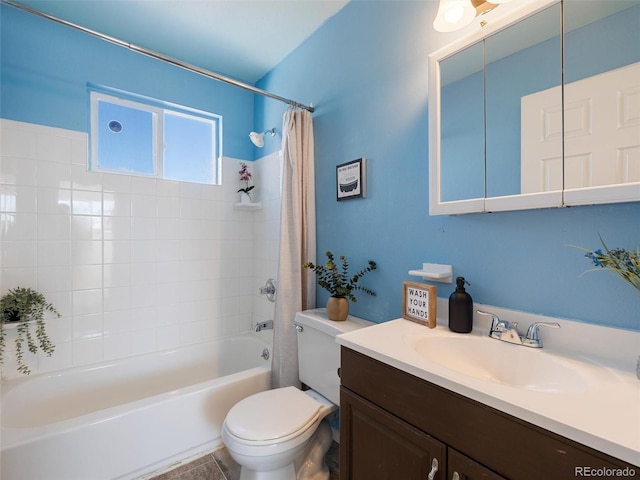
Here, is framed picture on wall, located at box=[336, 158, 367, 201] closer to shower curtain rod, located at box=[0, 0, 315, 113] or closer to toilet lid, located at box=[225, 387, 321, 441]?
shower curtain rod, located at box=[0, 0, 315, 113]

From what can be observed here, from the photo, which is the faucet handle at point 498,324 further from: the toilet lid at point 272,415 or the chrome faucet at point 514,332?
the toilet lid at point 272,415

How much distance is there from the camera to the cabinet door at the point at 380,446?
2.41ft

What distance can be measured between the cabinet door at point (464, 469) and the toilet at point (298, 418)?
0.69 m

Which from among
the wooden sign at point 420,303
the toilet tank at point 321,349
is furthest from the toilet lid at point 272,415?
the wooden sign at point 420,303

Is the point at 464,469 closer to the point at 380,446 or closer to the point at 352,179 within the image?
the point at 380,446

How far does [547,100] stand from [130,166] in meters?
2.40

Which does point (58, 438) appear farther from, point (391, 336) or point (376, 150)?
point (376, 150)

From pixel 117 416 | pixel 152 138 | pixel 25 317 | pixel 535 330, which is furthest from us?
pixel 152 138

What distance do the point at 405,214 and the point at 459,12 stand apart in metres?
0.79

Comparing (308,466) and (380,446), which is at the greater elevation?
(380,446)

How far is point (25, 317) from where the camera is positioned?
158 centimetres

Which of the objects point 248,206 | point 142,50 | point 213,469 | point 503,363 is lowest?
point 213,469

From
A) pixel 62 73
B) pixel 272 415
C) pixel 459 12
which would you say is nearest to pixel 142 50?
pixel 62 73

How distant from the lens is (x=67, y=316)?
1794mm
